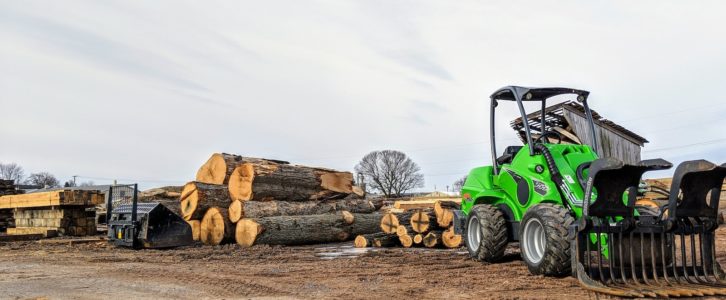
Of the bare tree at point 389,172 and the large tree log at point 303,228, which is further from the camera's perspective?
the bare tree at point 389,172

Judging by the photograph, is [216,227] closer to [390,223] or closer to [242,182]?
[242,182]

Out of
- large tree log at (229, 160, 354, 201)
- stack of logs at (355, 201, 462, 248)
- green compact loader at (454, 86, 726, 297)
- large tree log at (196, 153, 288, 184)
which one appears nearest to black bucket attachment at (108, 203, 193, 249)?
large tree log at (229, 160, 354, 201)

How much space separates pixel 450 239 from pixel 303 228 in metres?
3.51

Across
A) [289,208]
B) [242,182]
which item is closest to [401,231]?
[289,208]

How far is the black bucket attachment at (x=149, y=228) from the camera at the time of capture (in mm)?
11625

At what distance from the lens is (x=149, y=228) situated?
1159cm

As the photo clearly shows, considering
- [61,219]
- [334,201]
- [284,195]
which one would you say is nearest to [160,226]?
[284,195]

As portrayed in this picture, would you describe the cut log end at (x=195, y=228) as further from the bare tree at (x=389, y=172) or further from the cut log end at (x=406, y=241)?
the bare tree at (x=389, y=172)

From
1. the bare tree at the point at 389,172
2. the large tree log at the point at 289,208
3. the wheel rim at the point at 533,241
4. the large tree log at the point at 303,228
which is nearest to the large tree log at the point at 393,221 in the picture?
the large tree log at the point at 303,228

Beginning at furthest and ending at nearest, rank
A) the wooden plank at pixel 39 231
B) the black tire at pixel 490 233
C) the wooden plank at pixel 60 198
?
1. the wooden plank at pixel 60 198
2. the wooden plank at pixel 39 231
3. the black tire at pixel 490 233

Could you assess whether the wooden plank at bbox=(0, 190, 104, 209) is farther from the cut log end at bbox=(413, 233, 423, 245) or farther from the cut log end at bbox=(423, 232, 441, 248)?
the cut log end at bbox=(423, 232, 441, 248)

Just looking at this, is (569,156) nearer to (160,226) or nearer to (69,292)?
(69,292)

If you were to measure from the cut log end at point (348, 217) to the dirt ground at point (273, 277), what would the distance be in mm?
3966

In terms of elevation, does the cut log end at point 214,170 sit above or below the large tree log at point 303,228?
above
